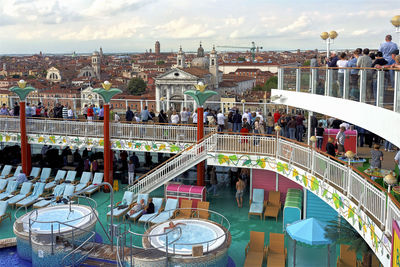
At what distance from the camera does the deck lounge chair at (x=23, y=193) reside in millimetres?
20859

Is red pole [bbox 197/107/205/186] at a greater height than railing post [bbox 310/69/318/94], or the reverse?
railing post [bbox 310/69/318/94]

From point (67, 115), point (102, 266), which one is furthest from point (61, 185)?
point (102, 266)

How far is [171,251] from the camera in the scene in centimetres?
1469

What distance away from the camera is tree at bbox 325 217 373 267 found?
13.2 m

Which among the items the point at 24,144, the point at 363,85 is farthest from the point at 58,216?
the point at 363,85

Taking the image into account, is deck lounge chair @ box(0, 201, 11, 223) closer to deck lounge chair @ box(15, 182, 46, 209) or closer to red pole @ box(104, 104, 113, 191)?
deck lounge chair @ box(15, 182, 46, 209)

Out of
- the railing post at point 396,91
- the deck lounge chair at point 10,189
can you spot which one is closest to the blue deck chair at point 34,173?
the deck lounge chair at point 10,189

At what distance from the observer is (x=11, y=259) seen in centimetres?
1622

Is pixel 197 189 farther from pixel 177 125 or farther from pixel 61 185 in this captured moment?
pixel 61 185

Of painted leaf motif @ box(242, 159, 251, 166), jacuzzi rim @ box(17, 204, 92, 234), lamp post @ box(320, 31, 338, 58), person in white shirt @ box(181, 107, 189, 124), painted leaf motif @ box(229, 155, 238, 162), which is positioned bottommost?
jacuzzi rim @ box(17, 204, 92, 234)

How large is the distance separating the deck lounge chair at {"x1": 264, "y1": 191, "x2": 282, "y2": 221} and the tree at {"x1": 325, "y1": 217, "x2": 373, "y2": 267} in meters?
5.41

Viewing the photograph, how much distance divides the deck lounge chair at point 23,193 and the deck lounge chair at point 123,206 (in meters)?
4.70

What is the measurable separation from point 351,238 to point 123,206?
10.4 m

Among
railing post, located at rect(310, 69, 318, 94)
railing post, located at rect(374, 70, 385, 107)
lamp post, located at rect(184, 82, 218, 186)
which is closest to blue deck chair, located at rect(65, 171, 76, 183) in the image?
lamp post, located at rect(184, 82, 218, 186)
